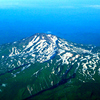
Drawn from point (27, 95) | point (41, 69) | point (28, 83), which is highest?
point (41, 69)

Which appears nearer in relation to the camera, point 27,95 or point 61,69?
point 27,95

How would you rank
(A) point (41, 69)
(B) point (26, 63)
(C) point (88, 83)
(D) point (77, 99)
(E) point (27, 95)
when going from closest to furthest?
(D) point (77, 99) < (E) point (27, 95) < (C) point (88, 83) < (A) point (41, 69) < (B) point (26, 63)

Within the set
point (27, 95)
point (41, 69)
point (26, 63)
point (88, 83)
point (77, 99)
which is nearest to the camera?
point (77, 99)

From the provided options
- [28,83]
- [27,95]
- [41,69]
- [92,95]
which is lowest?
[92,95]

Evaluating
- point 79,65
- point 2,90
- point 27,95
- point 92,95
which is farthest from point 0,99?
point 79,65

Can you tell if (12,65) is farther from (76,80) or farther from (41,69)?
(76,80)

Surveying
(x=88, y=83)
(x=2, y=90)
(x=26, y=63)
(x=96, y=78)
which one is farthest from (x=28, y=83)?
(x=96, y=78)

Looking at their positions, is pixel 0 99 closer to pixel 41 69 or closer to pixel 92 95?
pixel 41 69

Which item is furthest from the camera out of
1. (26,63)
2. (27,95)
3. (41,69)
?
(26,63)

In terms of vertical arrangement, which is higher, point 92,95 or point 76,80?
point 76,80
